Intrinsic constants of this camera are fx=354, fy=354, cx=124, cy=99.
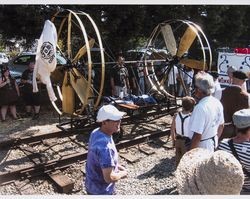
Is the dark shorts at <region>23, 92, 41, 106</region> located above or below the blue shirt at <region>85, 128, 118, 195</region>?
below

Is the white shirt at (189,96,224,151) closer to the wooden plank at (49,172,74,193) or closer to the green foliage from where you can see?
the wooden plank at (49,172,74,193)

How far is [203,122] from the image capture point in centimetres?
372

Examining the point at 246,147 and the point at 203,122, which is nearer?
the point at 246,147

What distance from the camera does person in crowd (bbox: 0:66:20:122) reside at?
887cm

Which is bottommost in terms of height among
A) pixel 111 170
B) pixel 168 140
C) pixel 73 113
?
pixel 168 140

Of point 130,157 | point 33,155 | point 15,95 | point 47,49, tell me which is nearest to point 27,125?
point 15,95

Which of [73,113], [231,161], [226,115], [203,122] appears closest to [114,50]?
[73,113]

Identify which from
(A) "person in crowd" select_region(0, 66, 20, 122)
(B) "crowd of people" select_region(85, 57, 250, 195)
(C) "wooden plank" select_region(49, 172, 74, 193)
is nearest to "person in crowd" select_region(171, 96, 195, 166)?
(B) "crowd of people" select_region(85, 57, 250, 195)

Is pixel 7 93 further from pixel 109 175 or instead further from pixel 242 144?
pixel 242 144

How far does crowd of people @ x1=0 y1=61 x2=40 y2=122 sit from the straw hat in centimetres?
749

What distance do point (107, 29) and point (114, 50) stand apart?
1.04 metres

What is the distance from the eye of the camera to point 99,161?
9.41ft

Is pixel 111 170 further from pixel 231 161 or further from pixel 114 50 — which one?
Answer: pixel 114 50

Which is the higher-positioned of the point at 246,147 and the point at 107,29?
the point at 107,29
